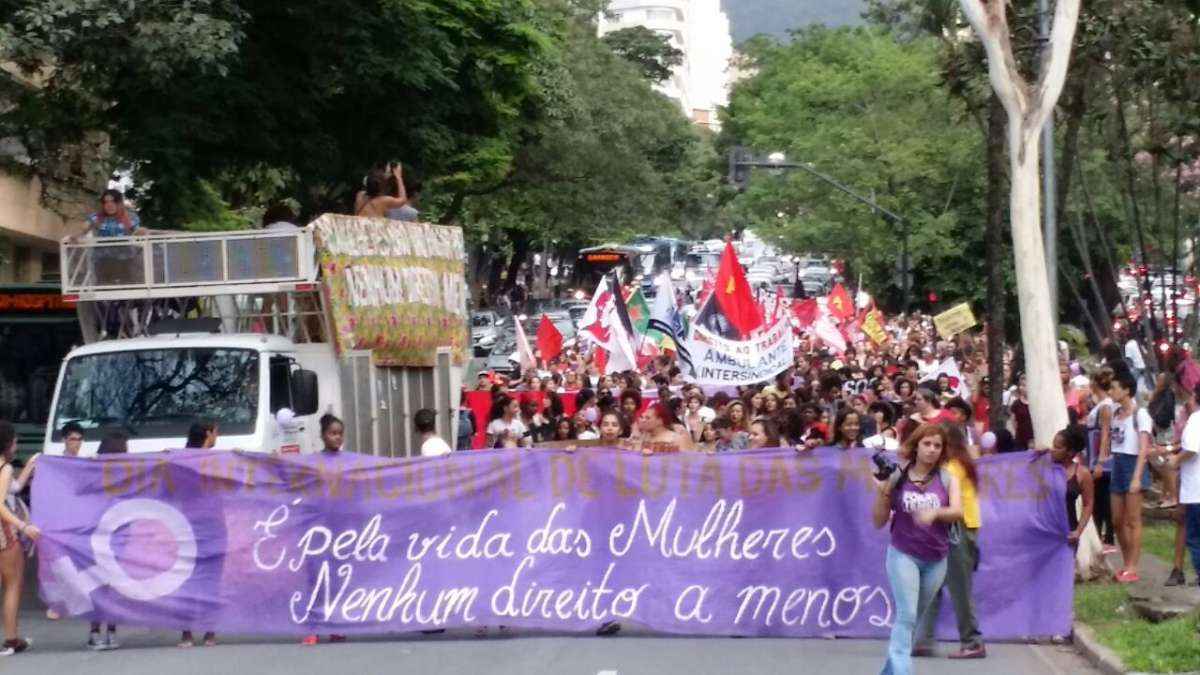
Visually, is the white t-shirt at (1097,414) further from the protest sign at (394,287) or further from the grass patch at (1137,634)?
the protest sign at (394,287)

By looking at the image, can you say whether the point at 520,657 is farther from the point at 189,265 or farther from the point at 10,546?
the point at 189,265

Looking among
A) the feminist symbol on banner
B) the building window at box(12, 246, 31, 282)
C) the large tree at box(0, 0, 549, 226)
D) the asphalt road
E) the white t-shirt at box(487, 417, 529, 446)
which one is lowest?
the asphalt road

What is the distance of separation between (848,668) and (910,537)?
6.11ft

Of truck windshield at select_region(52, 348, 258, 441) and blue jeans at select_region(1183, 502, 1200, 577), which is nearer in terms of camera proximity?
blue jeans at select_region(1183, 502, 1200, 577)

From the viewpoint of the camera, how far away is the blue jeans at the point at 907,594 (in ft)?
32.9

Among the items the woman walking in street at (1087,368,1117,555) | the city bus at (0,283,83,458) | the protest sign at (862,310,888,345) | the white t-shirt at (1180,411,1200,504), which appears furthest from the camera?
the protest sign at (862,310,888,345)

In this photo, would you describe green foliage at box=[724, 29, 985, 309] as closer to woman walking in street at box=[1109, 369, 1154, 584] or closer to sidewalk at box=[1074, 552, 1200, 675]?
woman walking in street at box=[1109, 369, 1154, 584]

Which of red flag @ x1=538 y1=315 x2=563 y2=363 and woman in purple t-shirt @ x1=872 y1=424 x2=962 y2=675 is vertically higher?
red flag @ x1=538 y1=315 x2=563 y2=363

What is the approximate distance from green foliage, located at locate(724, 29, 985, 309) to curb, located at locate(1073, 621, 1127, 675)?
33520 mm

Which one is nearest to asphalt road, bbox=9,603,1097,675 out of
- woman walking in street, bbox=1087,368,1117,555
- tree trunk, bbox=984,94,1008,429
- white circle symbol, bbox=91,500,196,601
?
white circle symbol, bbox=91,500,196,601

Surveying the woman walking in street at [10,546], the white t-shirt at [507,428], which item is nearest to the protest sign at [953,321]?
the white t-shirt at [507,428]

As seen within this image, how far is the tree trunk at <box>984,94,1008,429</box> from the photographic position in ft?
64.6

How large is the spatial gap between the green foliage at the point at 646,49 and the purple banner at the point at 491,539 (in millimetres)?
85609

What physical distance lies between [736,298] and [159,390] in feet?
32.9
